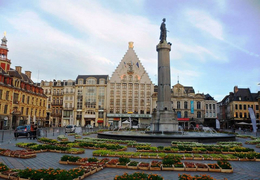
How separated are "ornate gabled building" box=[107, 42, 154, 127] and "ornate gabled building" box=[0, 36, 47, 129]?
26.1 metres

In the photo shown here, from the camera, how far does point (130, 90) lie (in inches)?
3113

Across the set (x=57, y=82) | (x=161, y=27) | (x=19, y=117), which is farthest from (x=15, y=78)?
(x=161, y=27)

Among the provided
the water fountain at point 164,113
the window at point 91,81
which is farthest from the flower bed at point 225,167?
the window at point 91,81

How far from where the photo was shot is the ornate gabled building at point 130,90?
78062mm

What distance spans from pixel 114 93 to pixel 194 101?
1145 inches

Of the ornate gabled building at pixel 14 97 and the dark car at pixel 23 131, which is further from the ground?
the ornate gabled building at pixel 14 97

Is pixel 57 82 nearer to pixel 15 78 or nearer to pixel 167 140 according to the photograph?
pixel 15 78

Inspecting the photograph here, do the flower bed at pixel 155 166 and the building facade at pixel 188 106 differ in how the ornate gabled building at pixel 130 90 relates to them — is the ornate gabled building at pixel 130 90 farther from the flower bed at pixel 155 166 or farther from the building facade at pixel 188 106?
the flower bed at pixel 155 166

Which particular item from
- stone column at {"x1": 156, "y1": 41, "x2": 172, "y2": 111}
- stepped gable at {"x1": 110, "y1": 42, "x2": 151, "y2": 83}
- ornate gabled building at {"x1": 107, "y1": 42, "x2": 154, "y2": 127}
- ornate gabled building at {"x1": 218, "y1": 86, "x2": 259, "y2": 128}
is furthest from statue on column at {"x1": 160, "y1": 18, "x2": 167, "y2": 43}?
ornate gabled building at {"x1": 218, "y1": 86, "x2": 259, "y2": 128}

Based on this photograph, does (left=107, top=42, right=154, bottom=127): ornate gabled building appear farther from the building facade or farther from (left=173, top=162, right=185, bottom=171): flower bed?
(left=173, top=162, right=185, bottom=171): flower bed

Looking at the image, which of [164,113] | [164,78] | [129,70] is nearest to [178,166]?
[164,113]

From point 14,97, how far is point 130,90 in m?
39.3

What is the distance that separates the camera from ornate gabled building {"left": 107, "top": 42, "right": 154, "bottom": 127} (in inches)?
3073

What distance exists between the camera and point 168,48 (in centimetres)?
2678
